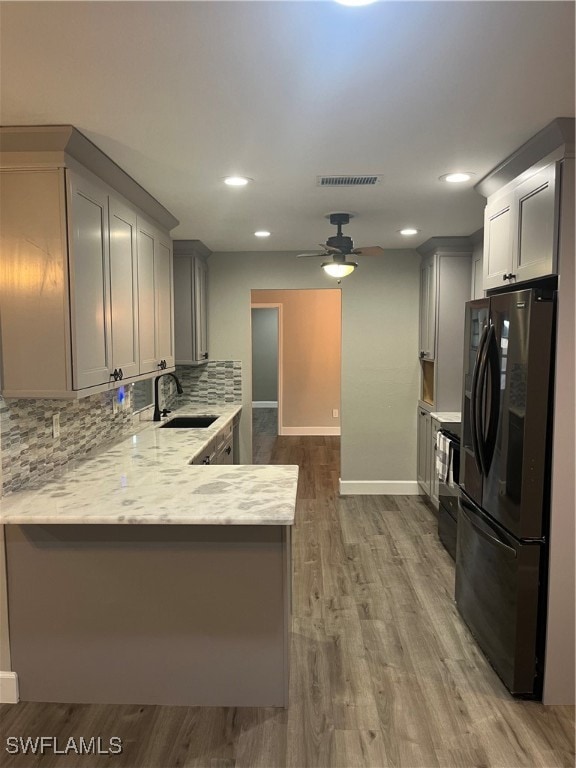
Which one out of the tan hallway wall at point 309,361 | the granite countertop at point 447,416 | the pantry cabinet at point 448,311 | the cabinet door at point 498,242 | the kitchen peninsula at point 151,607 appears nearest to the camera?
the kitchen peninsula at point 151,607

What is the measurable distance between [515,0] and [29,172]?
1.88 meters

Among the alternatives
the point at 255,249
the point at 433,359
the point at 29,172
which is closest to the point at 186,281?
the point at 255,249

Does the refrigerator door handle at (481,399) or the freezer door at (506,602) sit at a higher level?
the refrigerator door handle at (481,399)

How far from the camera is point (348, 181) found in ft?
9.56

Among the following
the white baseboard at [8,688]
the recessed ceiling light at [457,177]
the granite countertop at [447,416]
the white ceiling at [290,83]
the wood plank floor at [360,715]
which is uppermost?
the recessed ceiling light at [457,177]

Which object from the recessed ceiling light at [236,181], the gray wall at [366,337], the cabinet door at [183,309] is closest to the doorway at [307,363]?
the gray wall at [366,337]

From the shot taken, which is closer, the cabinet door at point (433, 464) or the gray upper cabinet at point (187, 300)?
the cabinet door at point (433, 464)

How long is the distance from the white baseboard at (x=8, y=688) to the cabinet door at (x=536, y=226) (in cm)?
291

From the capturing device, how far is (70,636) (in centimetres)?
236

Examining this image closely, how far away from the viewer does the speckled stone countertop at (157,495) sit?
6.81ft

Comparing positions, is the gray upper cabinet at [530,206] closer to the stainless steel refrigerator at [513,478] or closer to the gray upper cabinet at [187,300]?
the stainless steel refrigerator at [513,478]

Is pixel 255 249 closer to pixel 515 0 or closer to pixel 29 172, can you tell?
pixel 29 172

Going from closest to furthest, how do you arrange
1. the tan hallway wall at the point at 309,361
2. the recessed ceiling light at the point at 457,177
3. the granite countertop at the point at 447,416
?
the recessed ceiling light at the point at 457,177
the granite countertop at the point at 447,416
the tan hallway wall at the point at 309,361

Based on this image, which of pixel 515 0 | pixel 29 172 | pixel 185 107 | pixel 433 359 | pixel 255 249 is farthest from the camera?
pixel 255 249
